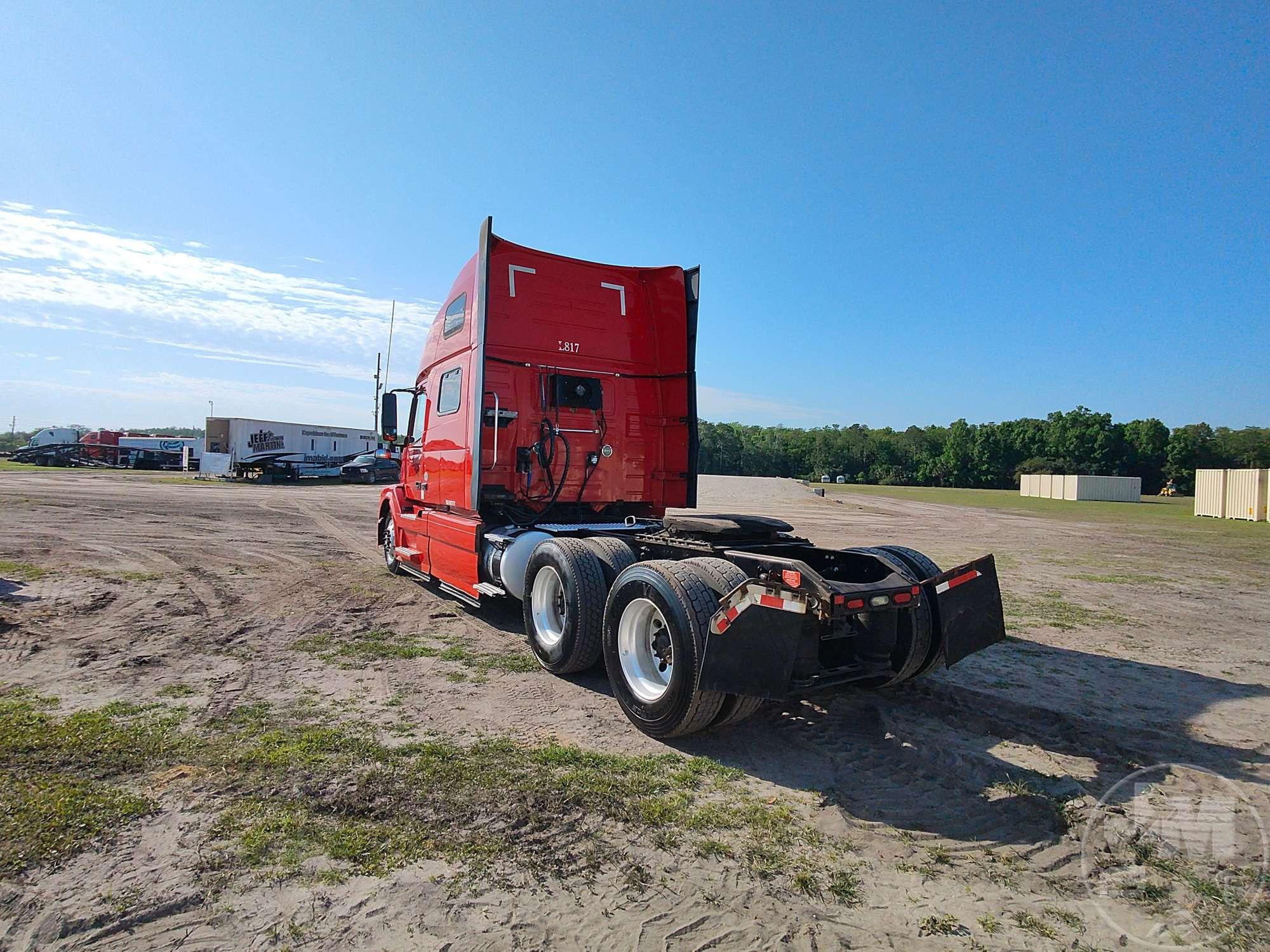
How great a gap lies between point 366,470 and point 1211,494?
149ft

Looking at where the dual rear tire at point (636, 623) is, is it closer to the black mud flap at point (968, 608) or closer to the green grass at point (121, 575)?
the black mud flap at point (968, 608)

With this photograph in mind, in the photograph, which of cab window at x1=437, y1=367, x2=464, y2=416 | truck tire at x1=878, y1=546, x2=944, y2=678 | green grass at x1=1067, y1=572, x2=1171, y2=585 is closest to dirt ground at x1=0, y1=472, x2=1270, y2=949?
truck tire at x1=878, y1=546, x2=944, y2=678

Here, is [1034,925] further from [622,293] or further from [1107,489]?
[1107,489]

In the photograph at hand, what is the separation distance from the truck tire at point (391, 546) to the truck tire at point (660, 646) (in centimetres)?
667

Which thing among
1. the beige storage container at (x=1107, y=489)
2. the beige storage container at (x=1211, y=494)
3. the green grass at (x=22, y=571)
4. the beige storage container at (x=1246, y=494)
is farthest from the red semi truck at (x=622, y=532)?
the beige storage container at (x=1107, y=489)

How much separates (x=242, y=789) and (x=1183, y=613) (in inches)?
420

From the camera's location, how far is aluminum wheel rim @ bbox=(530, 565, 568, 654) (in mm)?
6285

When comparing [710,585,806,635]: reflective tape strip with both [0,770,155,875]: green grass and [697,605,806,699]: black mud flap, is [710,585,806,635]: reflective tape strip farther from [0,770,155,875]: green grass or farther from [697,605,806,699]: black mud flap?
[0,770,155,875]: green grass

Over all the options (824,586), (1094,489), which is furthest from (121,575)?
(1094,489)

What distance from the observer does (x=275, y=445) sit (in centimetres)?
3847

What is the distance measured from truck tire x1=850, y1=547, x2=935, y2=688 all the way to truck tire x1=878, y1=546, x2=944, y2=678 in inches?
0.5

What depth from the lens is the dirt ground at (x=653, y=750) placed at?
2654 mm

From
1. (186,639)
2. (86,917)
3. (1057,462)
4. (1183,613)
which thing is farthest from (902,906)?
(1057,462)

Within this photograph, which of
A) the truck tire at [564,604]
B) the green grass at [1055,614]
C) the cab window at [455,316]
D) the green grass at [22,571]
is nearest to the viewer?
the truck tire at [564,604]
